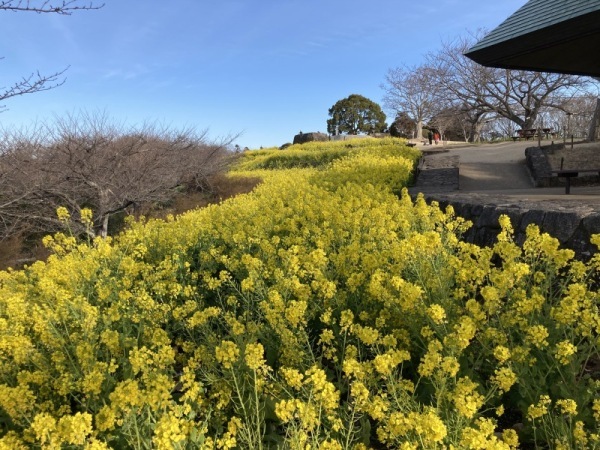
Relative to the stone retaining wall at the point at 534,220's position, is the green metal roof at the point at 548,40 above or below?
above

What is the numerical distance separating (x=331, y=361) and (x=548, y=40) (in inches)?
249

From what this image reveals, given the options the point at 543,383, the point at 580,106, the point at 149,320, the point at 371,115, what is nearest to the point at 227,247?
the point at 149,320

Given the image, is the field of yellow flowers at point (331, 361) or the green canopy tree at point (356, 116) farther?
the green canopy tree at point (356, 116)

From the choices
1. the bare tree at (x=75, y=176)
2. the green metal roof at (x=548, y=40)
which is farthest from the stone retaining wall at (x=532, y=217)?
the bare tree at (x=75, y=176)

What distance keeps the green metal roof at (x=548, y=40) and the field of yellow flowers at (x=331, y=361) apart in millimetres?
4130

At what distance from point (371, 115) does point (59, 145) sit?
46711mm

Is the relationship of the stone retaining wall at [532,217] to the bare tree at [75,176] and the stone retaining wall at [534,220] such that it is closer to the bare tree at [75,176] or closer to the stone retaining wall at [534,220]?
the stone retaining wall at [534,220]

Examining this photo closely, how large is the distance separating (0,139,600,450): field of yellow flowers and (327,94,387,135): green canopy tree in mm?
49329

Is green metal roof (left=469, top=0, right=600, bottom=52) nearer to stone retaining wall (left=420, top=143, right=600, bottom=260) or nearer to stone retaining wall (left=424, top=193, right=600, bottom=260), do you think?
stone retaining wall (left=420, top=143, right=600, bottom=260)

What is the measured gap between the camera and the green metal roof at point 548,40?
19.9 ft

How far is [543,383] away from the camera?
2.14m

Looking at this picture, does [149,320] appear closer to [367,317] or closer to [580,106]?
[367,317]

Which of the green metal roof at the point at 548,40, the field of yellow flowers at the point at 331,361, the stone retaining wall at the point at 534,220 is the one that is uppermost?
the green metal roof at the point at 548,40

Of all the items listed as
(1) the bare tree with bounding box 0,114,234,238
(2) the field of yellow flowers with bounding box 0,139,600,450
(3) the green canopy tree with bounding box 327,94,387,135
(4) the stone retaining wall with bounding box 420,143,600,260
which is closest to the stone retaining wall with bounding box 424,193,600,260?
(4) the stone retaining wall with bounding box 420,143,600,260
